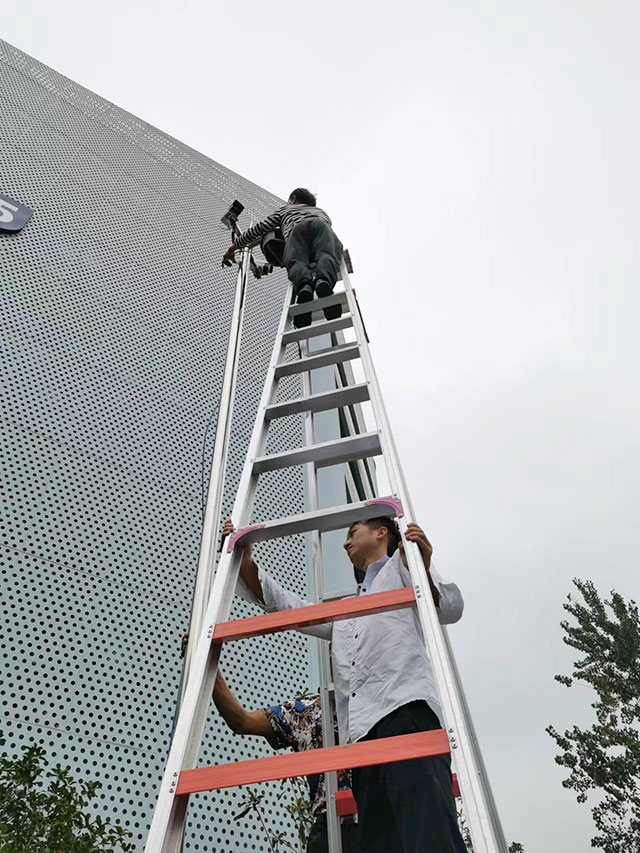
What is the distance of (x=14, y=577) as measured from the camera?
10.7 ft

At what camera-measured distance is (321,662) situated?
2.09 m

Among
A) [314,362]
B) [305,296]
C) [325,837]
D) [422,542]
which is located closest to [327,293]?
[305,296]

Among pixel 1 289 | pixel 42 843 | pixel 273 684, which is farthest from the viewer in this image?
pixel 1 289

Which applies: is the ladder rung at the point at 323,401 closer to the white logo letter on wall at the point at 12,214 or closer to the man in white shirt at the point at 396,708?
the man in white shirt at the point at 396,708

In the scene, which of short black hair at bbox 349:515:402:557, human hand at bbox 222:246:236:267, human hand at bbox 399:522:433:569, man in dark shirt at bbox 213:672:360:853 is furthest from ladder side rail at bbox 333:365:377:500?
human hand at bbox 222:246:236:267

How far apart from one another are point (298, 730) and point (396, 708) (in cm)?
75

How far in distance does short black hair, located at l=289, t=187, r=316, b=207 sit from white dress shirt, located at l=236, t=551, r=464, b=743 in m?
3.09

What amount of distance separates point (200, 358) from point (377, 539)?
12.8 feet

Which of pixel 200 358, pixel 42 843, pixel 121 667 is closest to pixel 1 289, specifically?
pixel 200 358

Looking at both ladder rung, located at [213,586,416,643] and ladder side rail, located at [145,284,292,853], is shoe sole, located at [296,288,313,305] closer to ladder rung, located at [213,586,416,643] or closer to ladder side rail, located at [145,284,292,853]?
ladder side rail, located at [145,284,292,853]

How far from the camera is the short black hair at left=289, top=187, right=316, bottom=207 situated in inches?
159

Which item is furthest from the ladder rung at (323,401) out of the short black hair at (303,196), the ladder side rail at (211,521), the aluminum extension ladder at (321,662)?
the short black hair at (303,196)

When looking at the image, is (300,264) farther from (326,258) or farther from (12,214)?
(12,214)

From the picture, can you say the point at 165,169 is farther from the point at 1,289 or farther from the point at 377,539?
the point at 377,539
